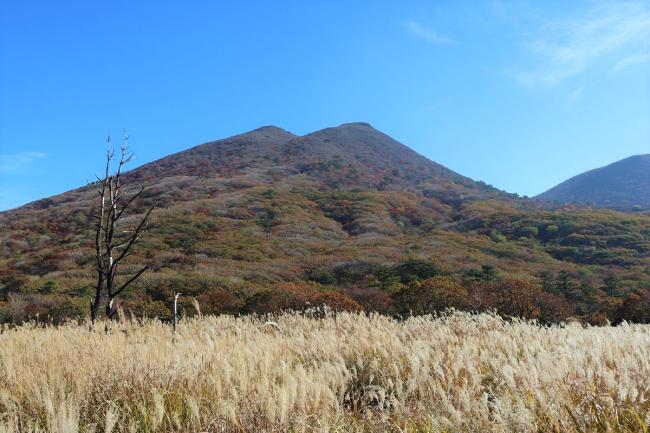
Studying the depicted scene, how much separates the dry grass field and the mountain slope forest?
154 inches

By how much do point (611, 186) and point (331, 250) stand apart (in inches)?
4699

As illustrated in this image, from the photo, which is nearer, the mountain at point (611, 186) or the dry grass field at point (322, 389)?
the dry grass field at point (322, 389)

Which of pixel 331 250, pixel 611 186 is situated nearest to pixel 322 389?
pixel 331 250

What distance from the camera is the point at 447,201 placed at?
6606cm

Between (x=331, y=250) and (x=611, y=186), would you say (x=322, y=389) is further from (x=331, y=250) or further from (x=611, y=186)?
(x=611, y=186)

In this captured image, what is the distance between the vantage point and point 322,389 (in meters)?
3.35

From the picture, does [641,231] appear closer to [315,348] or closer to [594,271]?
[594,271]

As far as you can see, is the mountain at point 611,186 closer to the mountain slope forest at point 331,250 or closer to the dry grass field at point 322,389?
the mountain slope forest at point 331,250

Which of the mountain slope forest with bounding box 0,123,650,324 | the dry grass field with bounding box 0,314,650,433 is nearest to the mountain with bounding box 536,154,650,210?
the mountain slope forest with bounding box 0,123,650,324

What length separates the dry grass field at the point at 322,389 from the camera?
2584 mm

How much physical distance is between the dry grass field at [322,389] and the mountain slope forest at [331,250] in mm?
3904

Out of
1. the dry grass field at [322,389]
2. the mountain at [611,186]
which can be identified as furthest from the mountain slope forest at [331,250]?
the mountain at [611,186]

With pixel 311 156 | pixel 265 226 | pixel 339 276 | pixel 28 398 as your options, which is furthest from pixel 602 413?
pixel 311 156

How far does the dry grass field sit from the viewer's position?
258 centimetres
